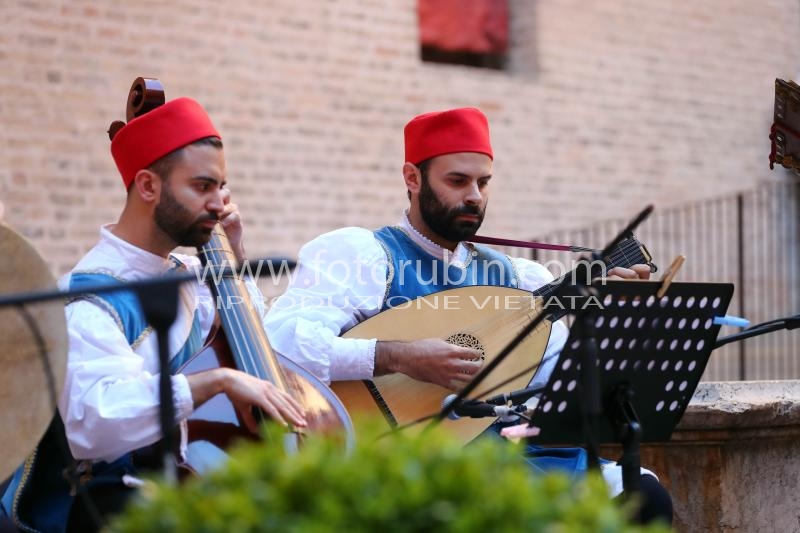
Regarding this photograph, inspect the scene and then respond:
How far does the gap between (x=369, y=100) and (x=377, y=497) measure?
24.8 feet

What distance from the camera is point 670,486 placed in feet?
14.4

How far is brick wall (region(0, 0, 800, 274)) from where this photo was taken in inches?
294

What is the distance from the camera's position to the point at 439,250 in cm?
434

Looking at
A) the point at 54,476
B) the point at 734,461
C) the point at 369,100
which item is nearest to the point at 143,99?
A: the point at 54,476

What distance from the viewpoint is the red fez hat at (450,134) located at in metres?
4.34

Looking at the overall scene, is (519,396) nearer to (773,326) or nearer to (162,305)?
(773,326)

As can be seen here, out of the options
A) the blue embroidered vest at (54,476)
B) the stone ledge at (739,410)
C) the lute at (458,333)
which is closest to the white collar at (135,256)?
the blue embroidered vest at (54,476)

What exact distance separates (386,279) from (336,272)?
174 millimetres

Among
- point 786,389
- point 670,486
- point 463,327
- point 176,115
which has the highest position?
point 176,115

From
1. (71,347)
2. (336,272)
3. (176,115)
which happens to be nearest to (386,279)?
(336,272)

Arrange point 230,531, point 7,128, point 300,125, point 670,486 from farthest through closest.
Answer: point 300,125 < point 7,128 < point 670,486 < point 230,531

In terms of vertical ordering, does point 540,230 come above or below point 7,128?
below

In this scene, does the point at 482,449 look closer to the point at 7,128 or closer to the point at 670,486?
→ the point at 670,486

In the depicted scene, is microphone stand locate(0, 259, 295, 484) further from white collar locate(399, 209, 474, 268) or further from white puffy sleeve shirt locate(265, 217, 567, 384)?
white collar locate(399, 209, 474, 268)
